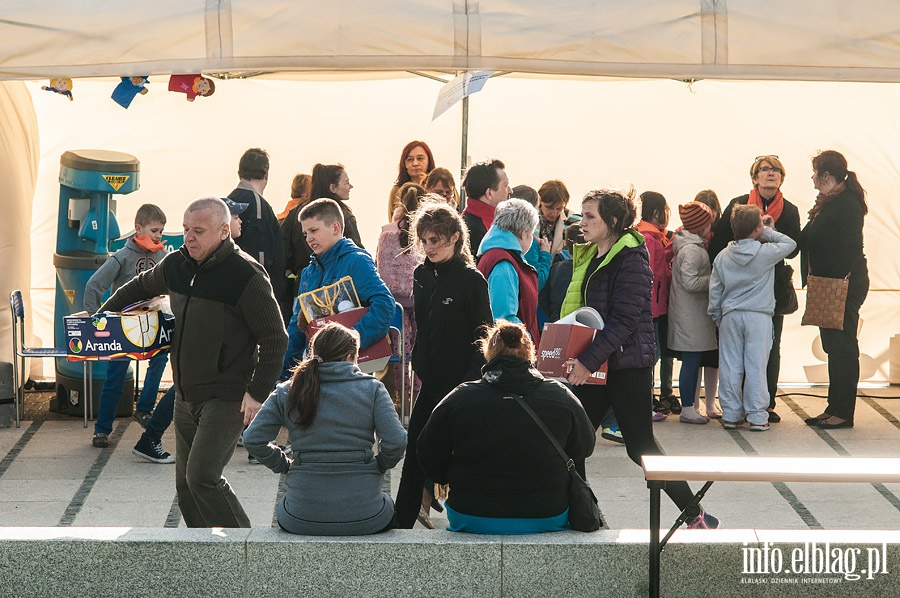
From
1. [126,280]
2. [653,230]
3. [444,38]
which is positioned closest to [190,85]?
[126,280]

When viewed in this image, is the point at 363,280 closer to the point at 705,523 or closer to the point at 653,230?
the point at 705,523

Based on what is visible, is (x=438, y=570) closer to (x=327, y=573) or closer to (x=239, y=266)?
(x=327, y=573)

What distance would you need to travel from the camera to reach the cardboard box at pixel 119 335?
5387 mm

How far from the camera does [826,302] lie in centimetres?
816

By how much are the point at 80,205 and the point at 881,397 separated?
5.78 meters

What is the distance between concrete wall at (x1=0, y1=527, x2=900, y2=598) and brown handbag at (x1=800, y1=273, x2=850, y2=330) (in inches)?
143

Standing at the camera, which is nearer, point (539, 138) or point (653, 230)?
point (653, 230)

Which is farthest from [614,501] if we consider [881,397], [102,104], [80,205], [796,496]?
[102,104]

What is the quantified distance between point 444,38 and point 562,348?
7.43ft

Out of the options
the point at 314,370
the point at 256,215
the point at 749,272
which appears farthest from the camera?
the point at 749,272

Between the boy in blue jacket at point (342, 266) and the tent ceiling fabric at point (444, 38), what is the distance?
1269 mm

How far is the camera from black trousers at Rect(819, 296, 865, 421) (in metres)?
8.21

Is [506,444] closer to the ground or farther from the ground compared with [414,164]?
closer to the ground

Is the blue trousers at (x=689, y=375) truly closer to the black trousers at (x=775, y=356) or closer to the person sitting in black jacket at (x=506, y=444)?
the black trousers at (x=775, y=356)
